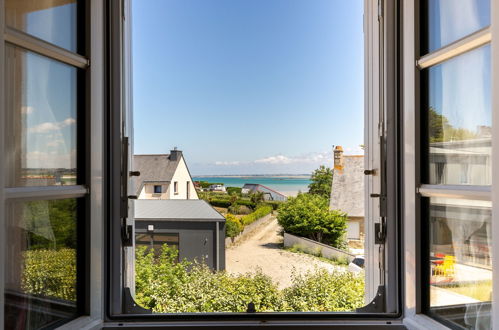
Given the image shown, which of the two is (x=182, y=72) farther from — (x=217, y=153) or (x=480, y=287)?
(x=480, y=287)

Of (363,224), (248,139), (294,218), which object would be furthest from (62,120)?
(363,224)

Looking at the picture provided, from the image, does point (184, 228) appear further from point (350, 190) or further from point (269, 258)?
point (350, 190)

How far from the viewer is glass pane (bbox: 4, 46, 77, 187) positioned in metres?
1.13

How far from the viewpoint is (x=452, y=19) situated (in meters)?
1.29

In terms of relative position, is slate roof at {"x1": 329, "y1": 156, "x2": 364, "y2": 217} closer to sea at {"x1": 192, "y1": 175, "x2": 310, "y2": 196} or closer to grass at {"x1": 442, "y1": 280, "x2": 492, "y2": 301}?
sea at {"x1": 192, "y1": 175, "x2": 310, "y2": 196}

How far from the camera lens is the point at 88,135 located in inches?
57.5

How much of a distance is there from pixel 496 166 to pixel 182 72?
3.77 feet

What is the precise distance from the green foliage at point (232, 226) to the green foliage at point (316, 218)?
0.53ft

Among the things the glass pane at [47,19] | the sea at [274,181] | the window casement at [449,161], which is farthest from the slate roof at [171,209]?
the window casement at [449,161]

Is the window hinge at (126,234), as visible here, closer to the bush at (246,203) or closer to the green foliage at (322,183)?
the bush at (246,203)

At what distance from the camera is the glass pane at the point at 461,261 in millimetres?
1150

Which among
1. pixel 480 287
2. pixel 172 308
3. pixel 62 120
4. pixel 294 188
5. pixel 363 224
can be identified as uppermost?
pixel 62 120

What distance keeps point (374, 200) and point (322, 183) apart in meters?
0.21

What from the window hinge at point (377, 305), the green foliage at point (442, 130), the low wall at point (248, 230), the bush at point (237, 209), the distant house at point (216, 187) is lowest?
the window hinge at point (377, 305)
